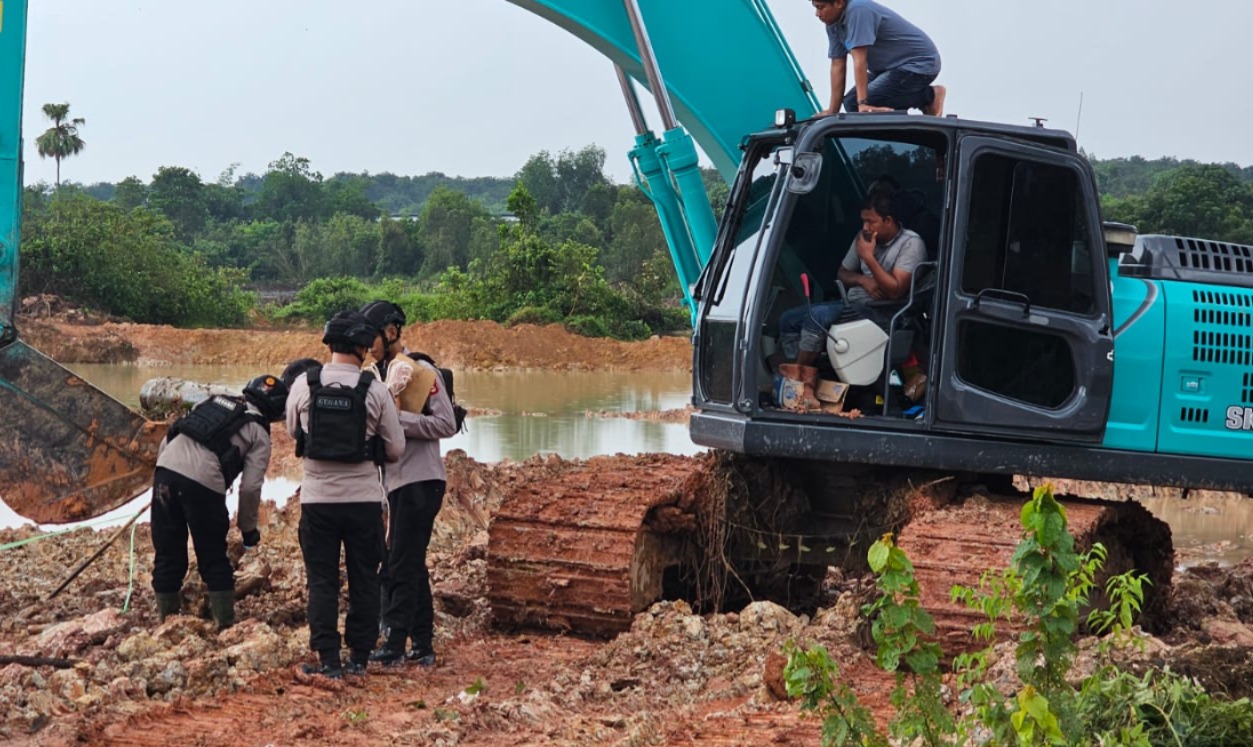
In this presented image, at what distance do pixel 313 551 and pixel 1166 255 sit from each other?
396 centimetres

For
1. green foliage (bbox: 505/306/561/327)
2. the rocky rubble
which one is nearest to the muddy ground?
the rocky rubble

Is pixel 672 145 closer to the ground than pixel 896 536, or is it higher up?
higher up

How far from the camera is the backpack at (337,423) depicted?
21.2ft

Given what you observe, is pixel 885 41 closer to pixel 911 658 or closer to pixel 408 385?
pixel 408 385

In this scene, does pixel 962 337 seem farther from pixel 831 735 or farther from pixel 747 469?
pixel 831 735

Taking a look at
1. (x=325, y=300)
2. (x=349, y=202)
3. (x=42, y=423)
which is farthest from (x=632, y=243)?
(x=42, y=423)

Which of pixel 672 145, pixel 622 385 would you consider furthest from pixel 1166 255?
pixel 622 385

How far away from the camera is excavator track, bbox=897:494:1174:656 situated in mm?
6043

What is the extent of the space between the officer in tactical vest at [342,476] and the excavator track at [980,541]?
221 cm

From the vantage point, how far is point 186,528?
725cm

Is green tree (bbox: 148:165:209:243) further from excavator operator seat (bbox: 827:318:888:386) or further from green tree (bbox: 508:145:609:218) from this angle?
excavator operator seat (bbox: 827:318:888:386)

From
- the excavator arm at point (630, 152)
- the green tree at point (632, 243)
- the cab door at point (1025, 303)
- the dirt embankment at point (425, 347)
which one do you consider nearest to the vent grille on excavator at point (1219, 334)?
the cab door at point (1025, 303)

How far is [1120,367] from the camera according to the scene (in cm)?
673

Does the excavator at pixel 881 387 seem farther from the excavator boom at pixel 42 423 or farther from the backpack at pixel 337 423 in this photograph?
the backpack at pixel 337 423
